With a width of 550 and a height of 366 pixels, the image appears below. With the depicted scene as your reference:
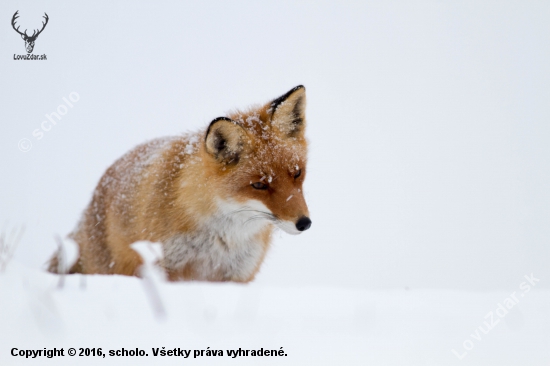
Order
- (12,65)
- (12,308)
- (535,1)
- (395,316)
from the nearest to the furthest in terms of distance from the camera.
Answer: (12,308), (395,316), (12,65), (535,1)

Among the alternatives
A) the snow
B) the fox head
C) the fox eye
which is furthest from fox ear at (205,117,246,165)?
the snow

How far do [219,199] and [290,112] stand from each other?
1329 mm

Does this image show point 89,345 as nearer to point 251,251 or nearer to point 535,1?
point 251,251

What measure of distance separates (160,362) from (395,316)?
138 centimetres

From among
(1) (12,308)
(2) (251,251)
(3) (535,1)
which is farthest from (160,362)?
(3) (535,1)

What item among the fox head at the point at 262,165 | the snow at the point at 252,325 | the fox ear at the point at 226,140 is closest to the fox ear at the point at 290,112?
the fox head at the point at 262,165

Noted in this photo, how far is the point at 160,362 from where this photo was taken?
2.29 m

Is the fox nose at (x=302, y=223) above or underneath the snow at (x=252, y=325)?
above

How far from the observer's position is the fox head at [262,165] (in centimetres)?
518

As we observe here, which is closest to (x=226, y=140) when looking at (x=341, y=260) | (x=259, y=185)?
(x=259, y=185)

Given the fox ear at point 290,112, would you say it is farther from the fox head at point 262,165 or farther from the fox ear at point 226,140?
the fox ear at point 226,140

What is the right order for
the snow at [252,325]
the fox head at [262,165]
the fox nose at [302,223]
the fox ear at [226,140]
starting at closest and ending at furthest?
the snow at [252,325] < the fox nose at [302,223] < the fox head at [262,165] < the fox ear at [226,140]

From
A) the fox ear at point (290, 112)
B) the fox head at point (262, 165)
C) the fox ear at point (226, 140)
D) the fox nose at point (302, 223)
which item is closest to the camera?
the fox nose at point (302, 223)

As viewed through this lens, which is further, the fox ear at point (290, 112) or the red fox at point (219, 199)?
the fox ear at point (290, 112)
